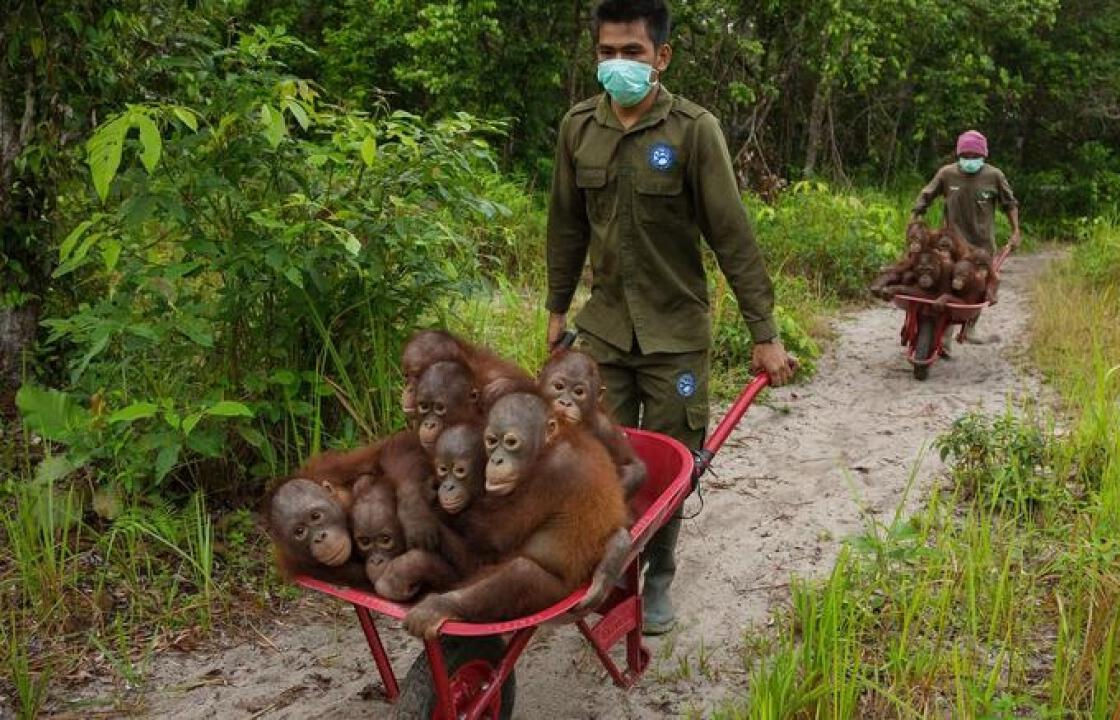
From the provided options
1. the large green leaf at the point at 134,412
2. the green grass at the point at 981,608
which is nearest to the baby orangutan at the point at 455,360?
the large green leaf at the point at 134,412

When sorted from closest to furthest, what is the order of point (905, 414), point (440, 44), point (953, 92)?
point (905, 414)
point (440, 44)
point (953, 92)

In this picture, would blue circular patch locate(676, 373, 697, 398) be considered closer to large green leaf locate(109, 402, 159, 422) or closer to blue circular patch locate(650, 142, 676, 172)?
blue circular patch locate(650, 142, 676, 172)

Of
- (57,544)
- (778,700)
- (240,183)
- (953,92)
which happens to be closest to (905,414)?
(778,700)

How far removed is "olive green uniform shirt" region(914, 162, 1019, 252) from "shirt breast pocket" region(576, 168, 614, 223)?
5784mm

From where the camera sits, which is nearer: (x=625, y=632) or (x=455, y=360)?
(x=455, y=360)

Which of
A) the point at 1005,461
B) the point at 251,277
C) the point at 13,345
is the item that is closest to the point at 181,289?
the point at 251,277

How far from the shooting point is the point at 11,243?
4613mm

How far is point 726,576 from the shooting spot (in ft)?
14.4

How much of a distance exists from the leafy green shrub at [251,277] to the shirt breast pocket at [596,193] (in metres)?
0.56

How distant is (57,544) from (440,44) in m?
8.00

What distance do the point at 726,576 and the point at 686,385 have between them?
112 centimetres

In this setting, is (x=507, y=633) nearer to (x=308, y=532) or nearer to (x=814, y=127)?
(x=308, y=532)

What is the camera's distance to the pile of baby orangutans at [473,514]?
2531mm

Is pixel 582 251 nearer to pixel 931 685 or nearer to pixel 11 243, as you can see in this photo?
pixel 931 685
